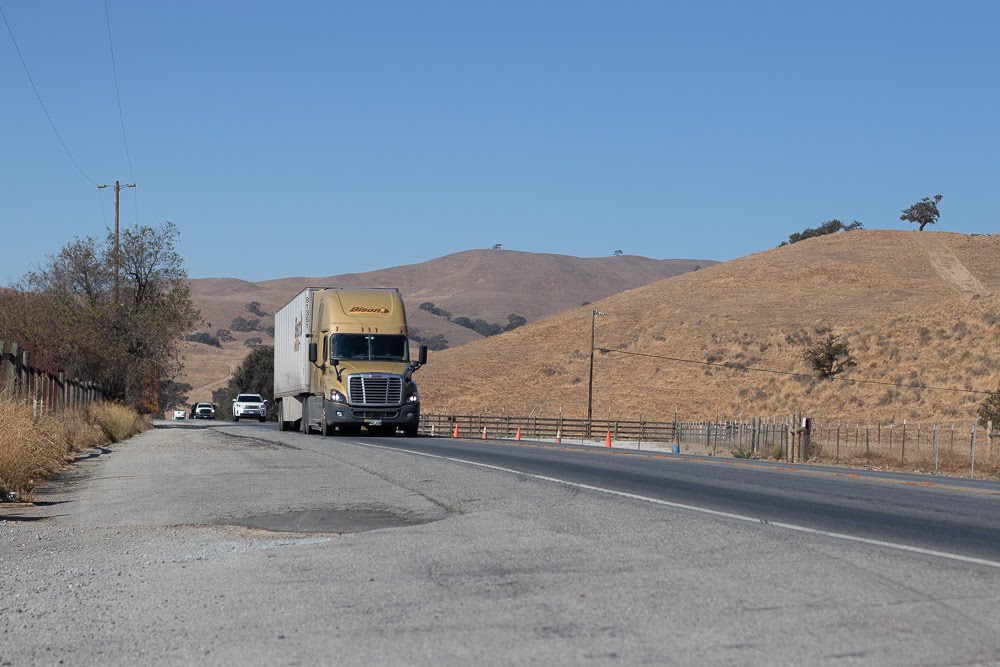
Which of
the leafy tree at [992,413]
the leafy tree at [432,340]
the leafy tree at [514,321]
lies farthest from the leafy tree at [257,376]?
the leafy tree at [514,321]

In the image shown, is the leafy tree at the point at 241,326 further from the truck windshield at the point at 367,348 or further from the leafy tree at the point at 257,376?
the truck windshield at the point at 367,348

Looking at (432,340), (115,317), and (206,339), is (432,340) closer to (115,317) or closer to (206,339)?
(206,339)

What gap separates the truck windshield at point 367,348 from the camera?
34594mm

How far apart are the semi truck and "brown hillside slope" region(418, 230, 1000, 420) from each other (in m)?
39.8

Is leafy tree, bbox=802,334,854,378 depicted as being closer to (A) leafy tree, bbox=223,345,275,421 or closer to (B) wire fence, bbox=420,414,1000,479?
(B) wire fence, bbox=420,414,1000,479

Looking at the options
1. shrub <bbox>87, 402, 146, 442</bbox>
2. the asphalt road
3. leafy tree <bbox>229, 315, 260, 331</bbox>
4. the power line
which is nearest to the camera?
the asphalt road

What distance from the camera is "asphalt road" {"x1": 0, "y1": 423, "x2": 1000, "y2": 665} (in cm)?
600

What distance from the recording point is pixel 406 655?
5.79 metres

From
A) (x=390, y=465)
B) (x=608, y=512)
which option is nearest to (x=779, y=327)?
(x=390, y=465)

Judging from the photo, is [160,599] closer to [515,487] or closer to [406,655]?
[406,655]

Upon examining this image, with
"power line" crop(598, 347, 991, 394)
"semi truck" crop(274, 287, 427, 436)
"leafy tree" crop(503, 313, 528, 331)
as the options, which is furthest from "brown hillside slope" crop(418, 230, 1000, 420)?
"leafy tree" crop(503, 313, 528, 331)

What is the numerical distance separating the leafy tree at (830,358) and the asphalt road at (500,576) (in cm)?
6823

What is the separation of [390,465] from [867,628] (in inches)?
538

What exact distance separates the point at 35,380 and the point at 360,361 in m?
11.3
